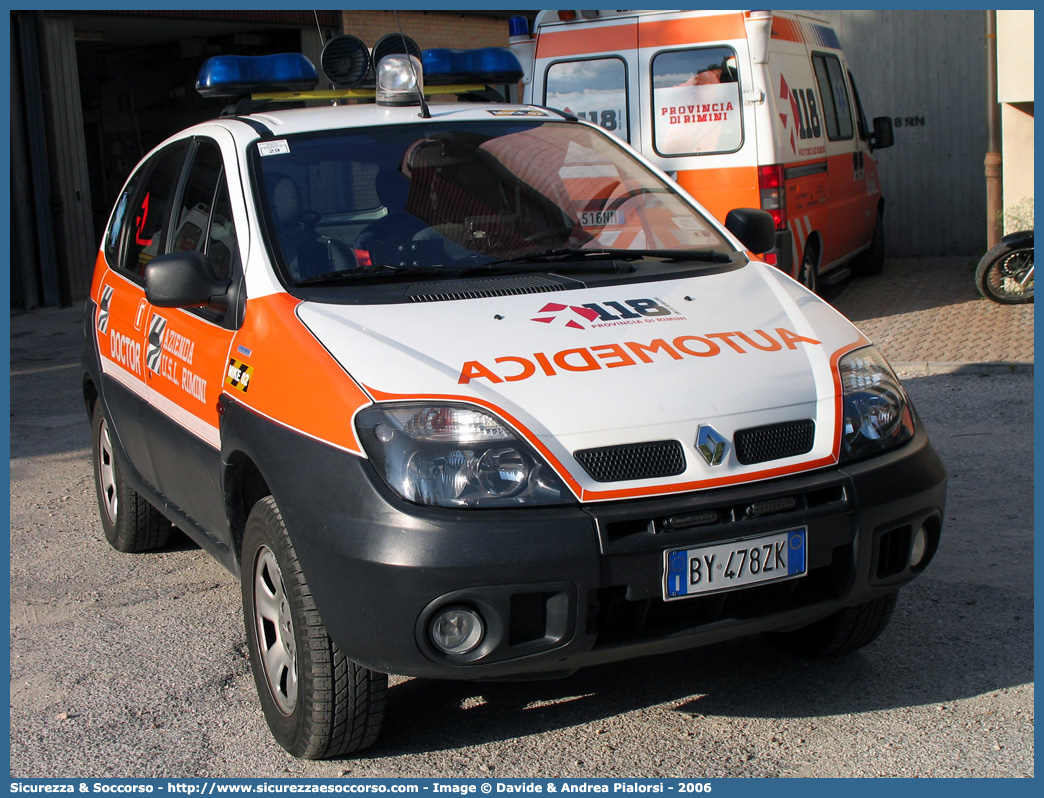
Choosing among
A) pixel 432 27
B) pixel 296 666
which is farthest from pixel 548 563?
pixel 432 27

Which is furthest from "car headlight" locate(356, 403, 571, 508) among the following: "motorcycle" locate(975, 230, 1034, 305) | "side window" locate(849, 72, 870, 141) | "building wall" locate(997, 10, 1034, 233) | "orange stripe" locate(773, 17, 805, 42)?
"side window" locate(849, 72, 870, 141)

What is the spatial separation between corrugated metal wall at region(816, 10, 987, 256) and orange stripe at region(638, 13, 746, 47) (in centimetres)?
620

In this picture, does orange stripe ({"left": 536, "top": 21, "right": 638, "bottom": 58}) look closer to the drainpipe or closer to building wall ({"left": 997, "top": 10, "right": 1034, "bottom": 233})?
building wall ({"left": 997, "top": 10, "right": 1034, "bottom": 233})

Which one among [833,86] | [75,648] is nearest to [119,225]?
[75,648]

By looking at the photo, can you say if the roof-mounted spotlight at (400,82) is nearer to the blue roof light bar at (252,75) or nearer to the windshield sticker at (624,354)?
the blue roof light bar at (252,75)

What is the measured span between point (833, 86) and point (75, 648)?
8.65 m

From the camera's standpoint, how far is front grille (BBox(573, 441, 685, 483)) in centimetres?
299

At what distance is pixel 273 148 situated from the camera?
13.4 feet

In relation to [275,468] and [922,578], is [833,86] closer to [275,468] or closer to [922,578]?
[922,578]

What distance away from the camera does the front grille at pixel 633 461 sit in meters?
2.99

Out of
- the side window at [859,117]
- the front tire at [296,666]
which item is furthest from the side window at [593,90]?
the front tire at [296,666]

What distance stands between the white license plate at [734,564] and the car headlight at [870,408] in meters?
0.32
